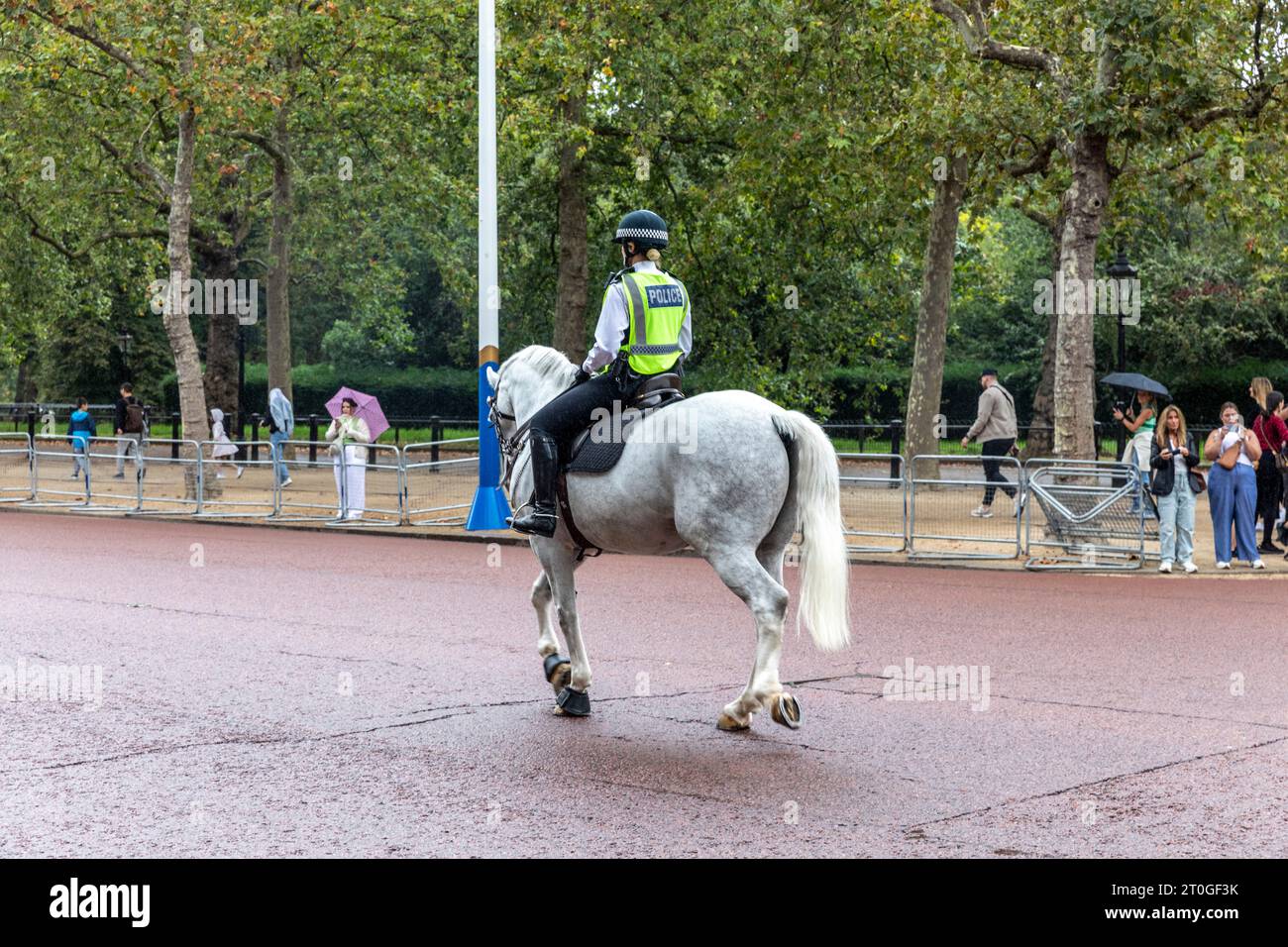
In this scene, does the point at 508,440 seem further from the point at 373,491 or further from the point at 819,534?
the point at 373,491

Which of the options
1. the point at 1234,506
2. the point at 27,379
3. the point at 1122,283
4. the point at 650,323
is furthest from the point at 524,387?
the point at 27,379

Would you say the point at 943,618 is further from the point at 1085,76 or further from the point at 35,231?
the point at 35,231

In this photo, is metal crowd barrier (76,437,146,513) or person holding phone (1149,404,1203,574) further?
metal crowd barrier (76,437,146,513)

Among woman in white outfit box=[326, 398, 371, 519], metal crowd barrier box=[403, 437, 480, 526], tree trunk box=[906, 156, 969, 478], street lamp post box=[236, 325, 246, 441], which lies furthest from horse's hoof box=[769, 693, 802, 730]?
street lamp post box=[236, 325, 246, 441]

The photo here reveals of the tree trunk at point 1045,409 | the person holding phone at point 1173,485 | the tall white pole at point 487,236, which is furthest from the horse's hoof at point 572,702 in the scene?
the tree trunk at point 1045,409

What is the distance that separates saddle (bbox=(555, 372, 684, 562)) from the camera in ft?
29.0

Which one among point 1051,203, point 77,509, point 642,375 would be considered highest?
point 1051,203

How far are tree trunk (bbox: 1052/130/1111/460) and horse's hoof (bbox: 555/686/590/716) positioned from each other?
40.0 ft

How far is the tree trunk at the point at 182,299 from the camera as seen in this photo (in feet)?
90.5

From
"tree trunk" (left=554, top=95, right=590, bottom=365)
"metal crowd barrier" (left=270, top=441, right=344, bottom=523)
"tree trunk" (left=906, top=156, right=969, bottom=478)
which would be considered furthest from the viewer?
"tree trunk" (left=554, top=95, right=590, bottom=365)

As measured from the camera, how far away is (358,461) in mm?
22891

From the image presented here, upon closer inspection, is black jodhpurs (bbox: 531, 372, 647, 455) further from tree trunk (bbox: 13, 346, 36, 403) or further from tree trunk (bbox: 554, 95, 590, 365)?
tree trunk (bbox: 13, 346, 36, 403)

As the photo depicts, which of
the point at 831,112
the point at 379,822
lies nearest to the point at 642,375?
the point at 379,822

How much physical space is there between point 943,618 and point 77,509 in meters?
17.1
